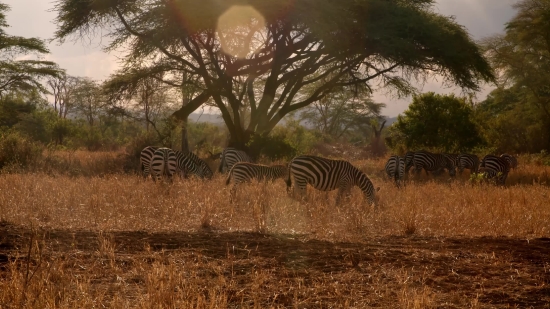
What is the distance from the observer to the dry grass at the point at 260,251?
4.35 m

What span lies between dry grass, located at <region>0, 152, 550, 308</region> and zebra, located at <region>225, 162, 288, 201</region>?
1.26 meters

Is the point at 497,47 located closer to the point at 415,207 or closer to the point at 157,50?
the point at 157,50

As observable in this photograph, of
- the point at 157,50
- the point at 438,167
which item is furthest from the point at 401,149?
the point at 157,50

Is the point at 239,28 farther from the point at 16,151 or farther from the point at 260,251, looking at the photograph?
the point at 260,251

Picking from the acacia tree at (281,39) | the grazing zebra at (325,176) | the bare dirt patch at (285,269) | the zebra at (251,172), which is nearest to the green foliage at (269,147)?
the acacia tree at (281,39)

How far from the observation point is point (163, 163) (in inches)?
562

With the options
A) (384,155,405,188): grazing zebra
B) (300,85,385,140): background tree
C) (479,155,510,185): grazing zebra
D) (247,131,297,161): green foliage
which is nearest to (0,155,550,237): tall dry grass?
(384,155,405,188): grazing zebra

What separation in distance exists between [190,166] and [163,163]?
0.84 m

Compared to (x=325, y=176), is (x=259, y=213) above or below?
below

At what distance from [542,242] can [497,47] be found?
21.2 meters

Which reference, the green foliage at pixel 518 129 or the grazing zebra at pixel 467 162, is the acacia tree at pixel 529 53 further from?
the grazing zebra at pixel 467 162

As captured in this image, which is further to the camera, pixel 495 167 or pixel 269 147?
pixel 269 147

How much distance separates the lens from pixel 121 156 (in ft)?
66.5

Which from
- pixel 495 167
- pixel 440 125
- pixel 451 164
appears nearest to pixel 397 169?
pixel 495 167
